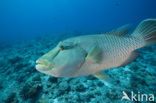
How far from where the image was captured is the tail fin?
1.48m

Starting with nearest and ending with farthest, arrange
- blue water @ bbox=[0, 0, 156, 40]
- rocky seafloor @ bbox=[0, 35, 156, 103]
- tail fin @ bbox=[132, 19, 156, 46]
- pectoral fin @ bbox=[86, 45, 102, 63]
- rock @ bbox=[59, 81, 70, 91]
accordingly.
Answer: pectoral fin @ bbox=[86, 45, 102, 63] → tail fin @ bbox=[132, 19, 156, 46] → rocky seafloor @ bbox=[0, 35, 156, 103] → rock @ bbox=[59, 81, 70, 91] → blue water @ bbox=[0, 0, 156, 40]

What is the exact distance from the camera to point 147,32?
1.58 m

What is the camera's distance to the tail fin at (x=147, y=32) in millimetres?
1478

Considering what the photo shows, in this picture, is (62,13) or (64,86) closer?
(64,86)

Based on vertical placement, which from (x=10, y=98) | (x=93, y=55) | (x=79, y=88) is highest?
(x=93, y=55)

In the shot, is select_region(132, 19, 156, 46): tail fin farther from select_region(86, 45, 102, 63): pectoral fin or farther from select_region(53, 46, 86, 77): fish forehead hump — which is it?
select_region(53, 46, 86, 77): fish forehead hump

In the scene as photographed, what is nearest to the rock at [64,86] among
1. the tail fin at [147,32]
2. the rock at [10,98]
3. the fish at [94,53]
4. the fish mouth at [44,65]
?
the rock at [10,98]

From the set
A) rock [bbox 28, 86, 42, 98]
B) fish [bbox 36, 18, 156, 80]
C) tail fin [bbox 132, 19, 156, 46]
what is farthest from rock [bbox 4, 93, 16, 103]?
tail fin [bbox 132, 19, 156, 46]

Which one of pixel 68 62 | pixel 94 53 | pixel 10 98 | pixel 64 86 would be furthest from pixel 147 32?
pixel 10 98

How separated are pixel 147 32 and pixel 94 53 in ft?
3.38

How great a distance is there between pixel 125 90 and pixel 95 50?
125 inches

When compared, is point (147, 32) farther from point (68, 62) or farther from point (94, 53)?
point (68, 62)

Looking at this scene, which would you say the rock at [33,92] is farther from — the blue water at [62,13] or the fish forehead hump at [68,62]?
the blue water at [62,13]

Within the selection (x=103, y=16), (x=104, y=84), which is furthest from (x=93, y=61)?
(x=103, y=16)
